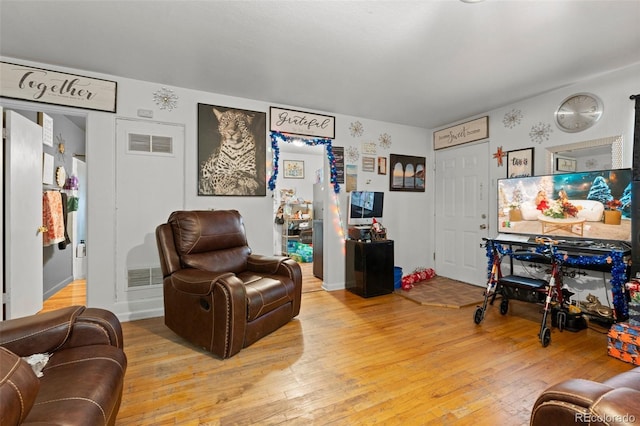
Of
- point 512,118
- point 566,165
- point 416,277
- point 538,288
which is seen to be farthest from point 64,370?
point 512,118

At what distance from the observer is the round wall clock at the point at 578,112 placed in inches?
117

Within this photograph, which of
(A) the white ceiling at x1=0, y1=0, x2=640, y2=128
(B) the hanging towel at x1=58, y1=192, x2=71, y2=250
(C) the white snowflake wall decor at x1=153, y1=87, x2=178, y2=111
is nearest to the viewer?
(A) the white ceiling at x1=0, y1=0, x2=640, y2=128

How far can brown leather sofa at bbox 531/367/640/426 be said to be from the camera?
2.36ft

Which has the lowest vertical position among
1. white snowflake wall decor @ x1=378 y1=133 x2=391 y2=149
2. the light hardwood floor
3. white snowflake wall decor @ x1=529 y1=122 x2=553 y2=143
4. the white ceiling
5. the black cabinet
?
the light hardwood floor

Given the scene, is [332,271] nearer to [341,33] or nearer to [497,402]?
[497,402]

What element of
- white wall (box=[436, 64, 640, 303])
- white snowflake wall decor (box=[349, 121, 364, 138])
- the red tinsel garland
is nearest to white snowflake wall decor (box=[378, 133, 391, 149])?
white snowflake wall decor (box=[349, 121, 364, 138])

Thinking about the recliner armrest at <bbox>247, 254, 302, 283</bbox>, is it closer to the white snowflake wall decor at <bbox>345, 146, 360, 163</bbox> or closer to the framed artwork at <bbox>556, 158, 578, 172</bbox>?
the white snowflake wall decor at <bbox>345, 146, 360, 163</bbox>

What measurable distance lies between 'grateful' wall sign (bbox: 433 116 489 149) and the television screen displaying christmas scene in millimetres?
843

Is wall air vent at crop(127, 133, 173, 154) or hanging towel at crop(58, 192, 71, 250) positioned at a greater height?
wall air vent at crop(127, 133, 173, 154)

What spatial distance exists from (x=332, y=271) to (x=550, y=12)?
3318mm

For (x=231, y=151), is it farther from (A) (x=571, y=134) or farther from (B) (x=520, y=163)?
(A) (x=571, y=134)

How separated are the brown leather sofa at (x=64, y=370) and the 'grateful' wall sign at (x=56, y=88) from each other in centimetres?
231

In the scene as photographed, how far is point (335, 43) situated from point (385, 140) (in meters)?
2.32

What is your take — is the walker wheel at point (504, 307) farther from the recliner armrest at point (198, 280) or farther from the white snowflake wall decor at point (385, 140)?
the recliner armrest at point (198, 280)
